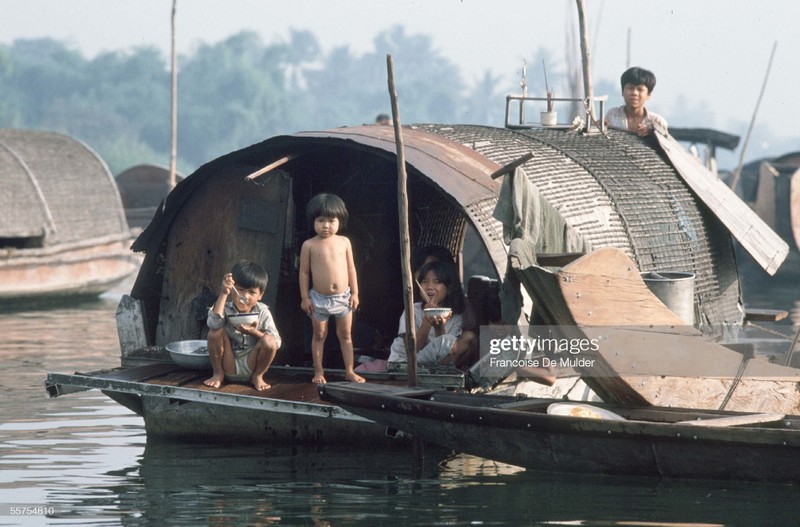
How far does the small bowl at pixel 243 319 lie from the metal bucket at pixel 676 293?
2628mm

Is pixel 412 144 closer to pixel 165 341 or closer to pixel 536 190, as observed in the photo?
pixel 536 190

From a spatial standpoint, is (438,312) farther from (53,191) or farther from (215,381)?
(53,191)

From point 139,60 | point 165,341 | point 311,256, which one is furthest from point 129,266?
point 139,60

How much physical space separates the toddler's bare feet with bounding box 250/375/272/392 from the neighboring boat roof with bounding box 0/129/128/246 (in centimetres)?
1032

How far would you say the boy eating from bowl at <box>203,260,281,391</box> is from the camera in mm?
8656

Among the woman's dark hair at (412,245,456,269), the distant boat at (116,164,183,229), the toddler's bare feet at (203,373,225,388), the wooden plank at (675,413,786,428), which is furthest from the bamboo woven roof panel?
the distant boat at (116,164,183,229)

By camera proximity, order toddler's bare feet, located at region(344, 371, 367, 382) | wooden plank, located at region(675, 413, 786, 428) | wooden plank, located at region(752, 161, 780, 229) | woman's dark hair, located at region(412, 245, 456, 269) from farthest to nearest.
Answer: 1. wooden plank, located at region(752, 161, 780, 229)
2. woman's dark hair, located at region(412, 245, 456, 269)
3. toddler's bare feet, located at region(344, 371, 367, 382)
4. wooden plank, located at region(675, 413, 786, 428)

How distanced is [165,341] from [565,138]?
11.3 feet

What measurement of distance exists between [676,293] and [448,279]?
5.03 ft

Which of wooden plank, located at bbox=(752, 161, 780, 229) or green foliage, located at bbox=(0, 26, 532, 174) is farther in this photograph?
green foliage, located at bbox=(0, 26, 532, 174)

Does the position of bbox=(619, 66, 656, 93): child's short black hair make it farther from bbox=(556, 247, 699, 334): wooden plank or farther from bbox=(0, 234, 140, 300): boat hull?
bbox=(0, 234, 140, 300): boat hull

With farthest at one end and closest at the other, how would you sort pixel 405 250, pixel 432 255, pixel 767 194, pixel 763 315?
pixel 767 194, pixel 763 315, pixel 432 255, pixel 405 250

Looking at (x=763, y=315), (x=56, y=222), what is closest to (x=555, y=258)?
(x=763, y=315)

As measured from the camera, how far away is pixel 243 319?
859cm
